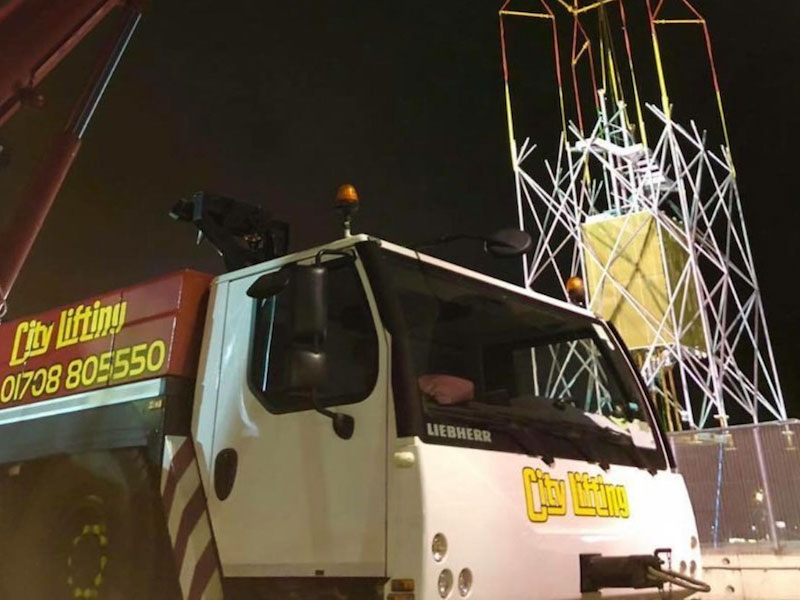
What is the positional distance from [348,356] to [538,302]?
134 centimetres

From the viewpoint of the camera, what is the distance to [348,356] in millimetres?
3135

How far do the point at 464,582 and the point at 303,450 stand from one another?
2.61 ft

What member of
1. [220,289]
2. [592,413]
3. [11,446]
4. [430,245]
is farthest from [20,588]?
[592,413]

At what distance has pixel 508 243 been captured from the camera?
12.5 feet

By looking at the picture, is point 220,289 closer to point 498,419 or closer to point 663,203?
point 498,419

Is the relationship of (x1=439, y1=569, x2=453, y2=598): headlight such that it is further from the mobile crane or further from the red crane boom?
the red crane boom

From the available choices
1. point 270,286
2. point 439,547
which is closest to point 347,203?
point 270,286

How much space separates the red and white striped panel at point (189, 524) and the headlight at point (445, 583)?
105 cm

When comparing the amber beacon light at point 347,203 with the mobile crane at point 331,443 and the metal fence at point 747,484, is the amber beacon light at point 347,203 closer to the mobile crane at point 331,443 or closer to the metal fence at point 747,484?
the mobile crane at point 331,443

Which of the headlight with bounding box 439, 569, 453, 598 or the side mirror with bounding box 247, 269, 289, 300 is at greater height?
the side mirror with bounding box 247, 269, 289, 300

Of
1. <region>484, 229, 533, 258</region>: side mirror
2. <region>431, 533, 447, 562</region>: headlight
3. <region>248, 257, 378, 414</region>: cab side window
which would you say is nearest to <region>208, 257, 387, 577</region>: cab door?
<region>248, 257, 378, 414</region>: cab side window

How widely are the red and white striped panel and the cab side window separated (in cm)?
47

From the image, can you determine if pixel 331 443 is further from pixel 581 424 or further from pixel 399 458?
pixel 581 424

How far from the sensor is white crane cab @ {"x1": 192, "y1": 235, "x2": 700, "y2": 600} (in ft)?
9.01
